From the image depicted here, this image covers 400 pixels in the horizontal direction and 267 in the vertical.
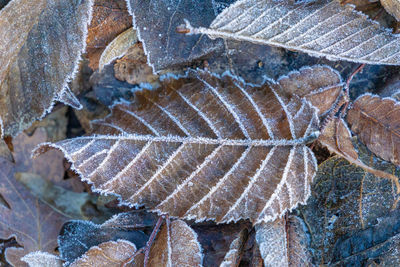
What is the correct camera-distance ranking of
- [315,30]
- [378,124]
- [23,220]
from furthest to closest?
1. [23,220]
2. [378,124]
3. [315,30]

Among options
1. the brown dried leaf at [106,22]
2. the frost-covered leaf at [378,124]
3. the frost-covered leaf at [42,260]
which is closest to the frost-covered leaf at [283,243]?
the frost-covered leaf at [378,124]

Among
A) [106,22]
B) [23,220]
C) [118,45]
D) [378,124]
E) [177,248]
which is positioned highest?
[106,22]

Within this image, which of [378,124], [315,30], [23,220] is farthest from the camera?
[23,220]

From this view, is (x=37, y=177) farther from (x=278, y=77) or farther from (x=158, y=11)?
(x=278, y=77)

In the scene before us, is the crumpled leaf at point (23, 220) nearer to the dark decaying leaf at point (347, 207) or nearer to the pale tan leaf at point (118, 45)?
the pale tan leaf at point (118, 45)

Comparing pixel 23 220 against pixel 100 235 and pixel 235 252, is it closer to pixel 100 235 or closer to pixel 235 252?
pixel 100 235

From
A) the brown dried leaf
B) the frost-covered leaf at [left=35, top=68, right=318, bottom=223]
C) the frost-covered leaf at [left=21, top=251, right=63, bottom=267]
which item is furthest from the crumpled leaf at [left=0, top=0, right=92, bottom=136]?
the frost-covered leaf at [left=21, top=251, right=63, bottom=267]

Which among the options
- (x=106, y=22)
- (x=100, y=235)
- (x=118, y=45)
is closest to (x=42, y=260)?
(x=100, y=235)
